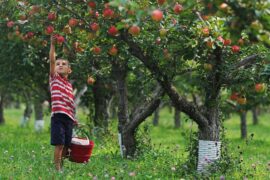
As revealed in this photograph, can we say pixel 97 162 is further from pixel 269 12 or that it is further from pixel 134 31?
pixel 269 12

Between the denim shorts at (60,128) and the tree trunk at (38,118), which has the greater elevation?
the tree trunk at (38,118)

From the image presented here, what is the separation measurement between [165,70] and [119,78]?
10.5 ft

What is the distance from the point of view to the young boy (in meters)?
8.86

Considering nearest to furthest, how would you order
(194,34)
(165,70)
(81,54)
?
(194,34)
(165,70)
(81,54)

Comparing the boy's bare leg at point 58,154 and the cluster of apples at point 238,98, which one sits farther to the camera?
the boy's bare leg at point 58,154

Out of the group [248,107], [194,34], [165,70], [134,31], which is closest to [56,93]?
[165,70]

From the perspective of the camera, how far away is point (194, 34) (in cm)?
812

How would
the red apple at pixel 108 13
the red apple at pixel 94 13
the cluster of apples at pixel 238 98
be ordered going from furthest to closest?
the cluster of apples at pixel 238 98 → the red apple at pixel 94 13 → the red apple at pixel 108 13

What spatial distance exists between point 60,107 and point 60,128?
35 centimetres

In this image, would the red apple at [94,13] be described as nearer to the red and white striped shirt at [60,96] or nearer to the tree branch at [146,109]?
the red and white striped shirt at [60,96]

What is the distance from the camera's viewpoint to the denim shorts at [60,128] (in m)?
8.84

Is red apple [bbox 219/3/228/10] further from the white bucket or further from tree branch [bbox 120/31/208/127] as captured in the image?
the white bucket

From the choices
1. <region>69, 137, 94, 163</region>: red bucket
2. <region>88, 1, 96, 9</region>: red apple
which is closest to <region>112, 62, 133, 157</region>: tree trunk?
<region>69, 137, 94, 163</region>: red bucket

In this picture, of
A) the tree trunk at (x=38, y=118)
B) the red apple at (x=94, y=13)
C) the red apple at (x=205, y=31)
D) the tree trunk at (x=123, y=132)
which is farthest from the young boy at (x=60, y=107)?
the tree trunk at (x=38, y=118)
